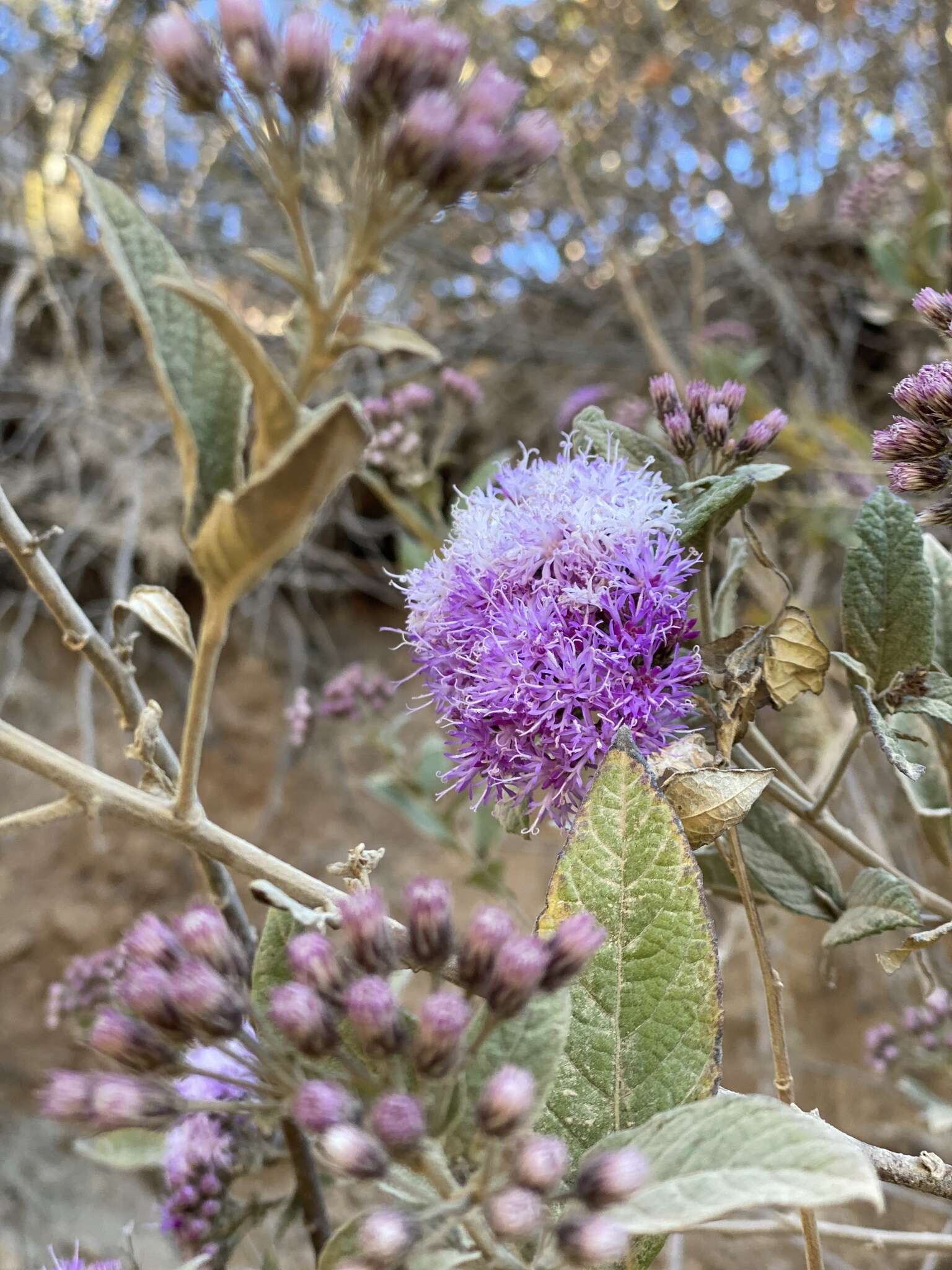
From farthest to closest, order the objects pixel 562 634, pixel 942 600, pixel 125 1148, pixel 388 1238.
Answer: pixel 942 600 < pixel 125 1148 < pixel 562 634 < pixel 388 1238

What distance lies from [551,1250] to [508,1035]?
0.34 ft

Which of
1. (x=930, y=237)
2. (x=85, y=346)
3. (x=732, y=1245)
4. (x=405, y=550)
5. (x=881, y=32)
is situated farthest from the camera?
(x=85, y=346)

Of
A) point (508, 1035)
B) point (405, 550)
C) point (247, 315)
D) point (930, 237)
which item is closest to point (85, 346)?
point (247, 315)

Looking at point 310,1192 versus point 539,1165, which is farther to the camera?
point 310,1192

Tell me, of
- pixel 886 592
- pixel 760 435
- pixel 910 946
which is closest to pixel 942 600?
pixel 886 592

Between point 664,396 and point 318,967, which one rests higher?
point 664,396

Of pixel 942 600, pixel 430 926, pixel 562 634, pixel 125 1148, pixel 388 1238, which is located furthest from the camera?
pixel 942 600

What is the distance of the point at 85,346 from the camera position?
280cm

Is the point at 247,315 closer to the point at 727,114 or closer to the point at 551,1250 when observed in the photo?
the point at 727,114

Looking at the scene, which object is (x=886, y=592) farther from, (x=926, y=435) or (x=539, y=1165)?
(x=539, y=1165)

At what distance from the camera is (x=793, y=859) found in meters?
0.92

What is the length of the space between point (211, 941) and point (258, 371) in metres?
0.31

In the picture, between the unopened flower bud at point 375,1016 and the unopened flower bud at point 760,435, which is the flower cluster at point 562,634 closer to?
the unopened flower bud at point 760,435

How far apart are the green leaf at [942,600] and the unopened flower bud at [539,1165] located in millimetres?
655
